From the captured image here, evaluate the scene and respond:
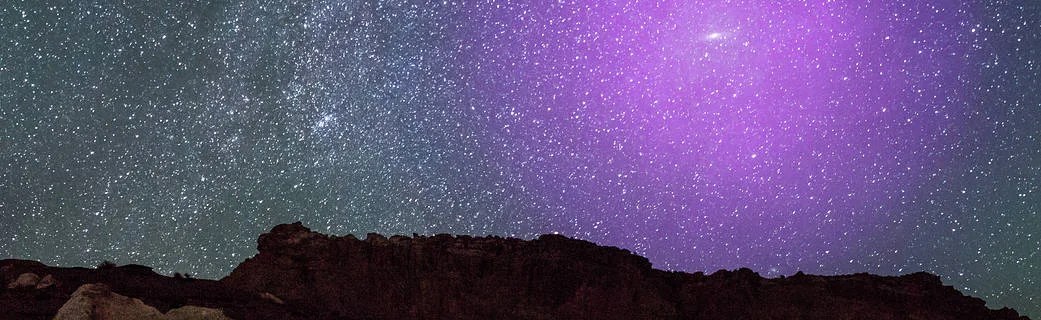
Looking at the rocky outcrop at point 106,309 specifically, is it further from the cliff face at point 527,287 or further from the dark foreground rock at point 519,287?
the cliff face at point 527,287

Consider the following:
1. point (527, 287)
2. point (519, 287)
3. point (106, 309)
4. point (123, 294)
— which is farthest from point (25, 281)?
point (527, 287)

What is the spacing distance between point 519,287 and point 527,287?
30 centimetres

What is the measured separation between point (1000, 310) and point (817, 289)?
6.07 m

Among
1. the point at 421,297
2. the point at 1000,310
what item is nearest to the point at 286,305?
the point at 421,297

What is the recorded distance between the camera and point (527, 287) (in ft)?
81.8

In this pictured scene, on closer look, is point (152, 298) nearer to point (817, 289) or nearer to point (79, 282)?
point (79, 282)

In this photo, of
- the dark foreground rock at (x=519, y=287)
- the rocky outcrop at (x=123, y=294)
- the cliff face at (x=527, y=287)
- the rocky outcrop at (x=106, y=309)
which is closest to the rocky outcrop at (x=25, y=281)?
the rocky outcrop at (x=123, y=294)

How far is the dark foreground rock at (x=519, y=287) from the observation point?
78.0ft

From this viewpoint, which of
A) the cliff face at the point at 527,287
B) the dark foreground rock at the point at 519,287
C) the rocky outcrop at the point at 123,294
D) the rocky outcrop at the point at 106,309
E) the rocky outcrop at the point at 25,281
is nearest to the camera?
the rocky outcrop at the point at 106,309

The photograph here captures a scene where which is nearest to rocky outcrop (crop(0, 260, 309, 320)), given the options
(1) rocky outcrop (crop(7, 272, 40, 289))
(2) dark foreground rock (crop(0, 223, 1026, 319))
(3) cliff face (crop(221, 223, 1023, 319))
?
(1) rocky outcrop (crop(7, 272, 40, 289))

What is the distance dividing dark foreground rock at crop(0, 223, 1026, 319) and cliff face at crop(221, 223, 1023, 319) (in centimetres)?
4

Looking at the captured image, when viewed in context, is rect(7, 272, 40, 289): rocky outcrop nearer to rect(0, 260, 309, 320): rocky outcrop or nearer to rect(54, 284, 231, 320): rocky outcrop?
rect(0, 260, 309, 320): rocky outcrop

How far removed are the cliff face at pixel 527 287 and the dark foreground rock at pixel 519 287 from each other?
0.04 meters

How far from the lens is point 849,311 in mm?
23656
